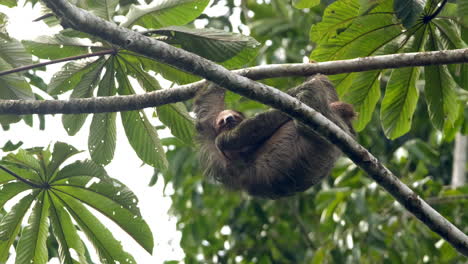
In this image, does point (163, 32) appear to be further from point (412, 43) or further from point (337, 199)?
point (337, 199)

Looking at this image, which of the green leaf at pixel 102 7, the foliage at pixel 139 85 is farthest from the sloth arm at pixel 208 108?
the green leaf at pixel 102 7

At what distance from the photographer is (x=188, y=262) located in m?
8.49

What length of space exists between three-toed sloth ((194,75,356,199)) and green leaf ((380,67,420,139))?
34cm

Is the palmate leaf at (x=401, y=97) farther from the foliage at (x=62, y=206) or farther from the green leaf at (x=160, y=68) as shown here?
the foliage at (x=62, y=206)

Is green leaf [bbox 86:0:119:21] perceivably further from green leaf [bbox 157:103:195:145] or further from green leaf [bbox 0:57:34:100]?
green leaf [bbox 157:103:195:145]

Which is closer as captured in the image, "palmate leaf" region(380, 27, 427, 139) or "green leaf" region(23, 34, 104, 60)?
"green leaf" region(23, 34, 104, 60)

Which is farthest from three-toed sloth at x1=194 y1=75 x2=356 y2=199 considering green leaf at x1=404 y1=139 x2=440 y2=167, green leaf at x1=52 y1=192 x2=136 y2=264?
green leaf at x1=404 y1=139 x2=440 y2=167

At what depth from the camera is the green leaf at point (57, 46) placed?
15.0 ft

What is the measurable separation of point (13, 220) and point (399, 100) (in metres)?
3.42

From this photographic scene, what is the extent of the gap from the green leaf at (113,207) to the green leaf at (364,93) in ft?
7.05

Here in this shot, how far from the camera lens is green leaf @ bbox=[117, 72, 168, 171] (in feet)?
16.6

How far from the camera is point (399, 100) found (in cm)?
512

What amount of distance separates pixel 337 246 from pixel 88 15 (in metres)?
5.34

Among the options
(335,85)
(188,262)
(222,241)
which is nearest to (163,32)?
(335,85)
